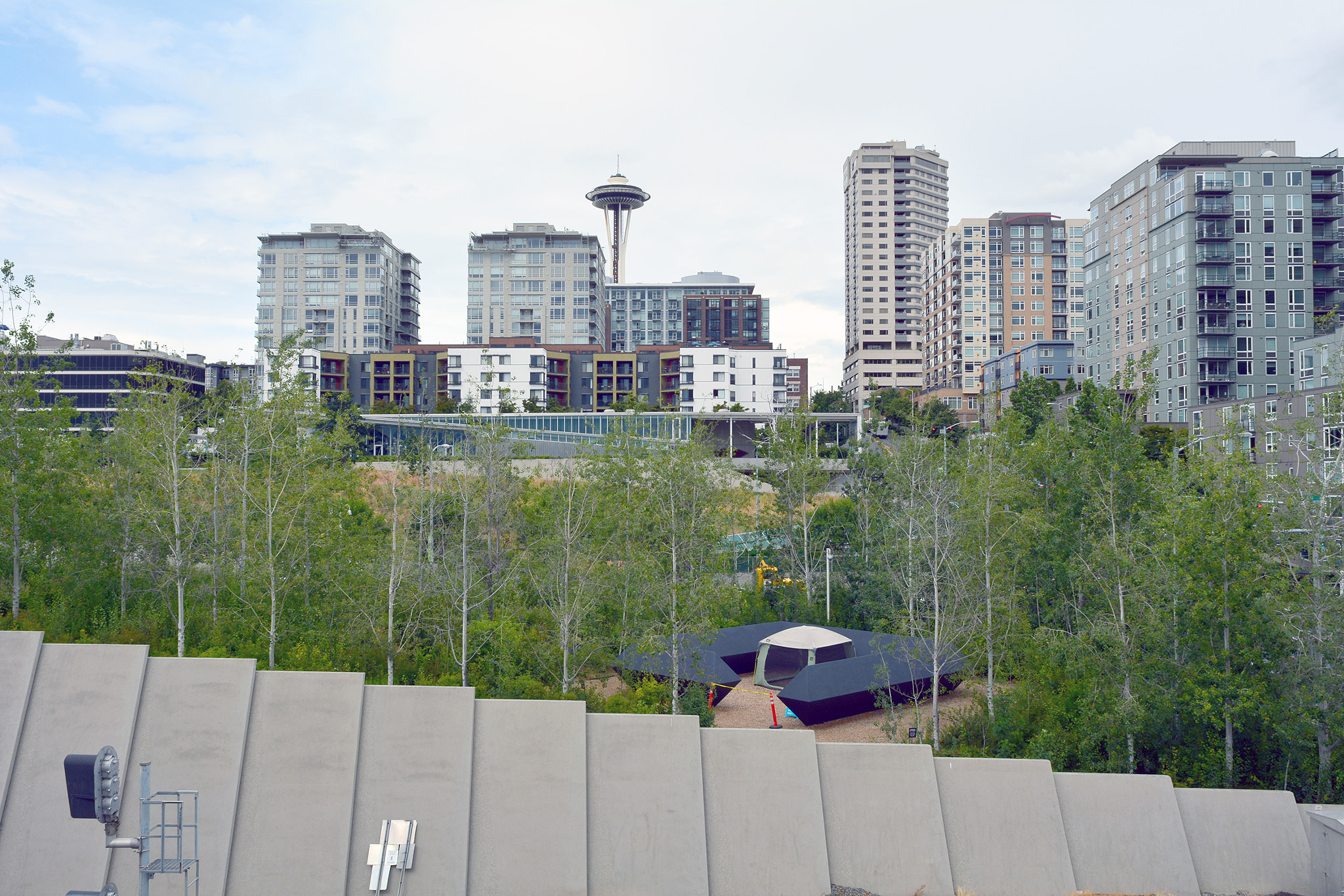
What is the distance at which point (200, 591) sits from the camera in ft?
62.4

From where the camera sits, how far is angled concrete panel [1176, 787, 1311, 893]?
41.4 ft

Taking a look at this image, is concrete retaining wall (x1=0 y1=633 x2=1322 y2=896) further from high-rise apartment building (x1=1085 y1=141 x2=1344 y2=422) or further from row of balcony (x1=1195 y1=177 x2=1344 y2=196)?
row of balcony (x1=1195 y1=177 x2=1344 y2=196)

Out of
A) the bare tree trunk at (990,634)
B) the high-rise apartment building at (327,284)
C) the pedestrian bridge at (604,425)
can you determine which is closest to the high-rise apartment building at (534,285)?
the high-rise apartment building at (327,284)

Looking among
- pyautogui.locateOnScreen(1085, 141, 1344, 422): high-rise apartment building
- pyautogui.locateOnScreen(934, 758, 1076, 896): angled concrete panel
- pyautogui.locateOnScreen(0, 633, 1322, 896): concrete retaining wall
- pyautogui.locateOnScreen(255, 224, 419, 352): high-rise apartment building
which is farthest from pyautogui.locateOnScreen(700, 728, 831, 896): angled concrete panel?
pyautogui.locateOnScreen(255, 224, 419, 352): high-rise apartment building

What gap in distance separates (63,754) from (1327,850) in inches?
763

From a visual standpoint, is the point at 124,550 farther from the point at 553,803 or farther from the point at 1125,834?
the point at 1125,834

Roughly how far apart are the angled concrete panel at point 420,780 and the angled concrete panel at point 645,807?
6.44 feet

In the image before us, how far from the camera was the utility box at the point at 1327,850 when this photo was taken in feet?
39.1

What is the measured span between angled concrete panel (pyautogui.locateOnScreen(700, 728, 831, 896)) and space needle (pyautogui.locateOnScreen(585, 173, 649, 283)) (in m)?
137

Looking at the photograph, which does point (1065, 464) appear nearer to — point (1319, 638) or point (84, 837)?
point (1319, 638)

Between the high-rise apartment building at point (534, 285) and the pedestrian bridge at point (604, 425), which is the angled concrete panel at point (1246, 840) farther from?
the high-rise apartment building at point (534, 285)

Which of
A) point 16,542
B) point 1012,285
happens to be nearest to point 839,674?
point 16,542

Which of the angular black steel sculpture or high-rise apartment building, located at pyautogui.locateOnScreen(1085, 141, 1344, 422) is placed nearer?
the angular black steel sculpture

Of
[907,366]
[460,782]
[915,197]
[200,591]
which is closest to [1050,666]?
[460,782]
